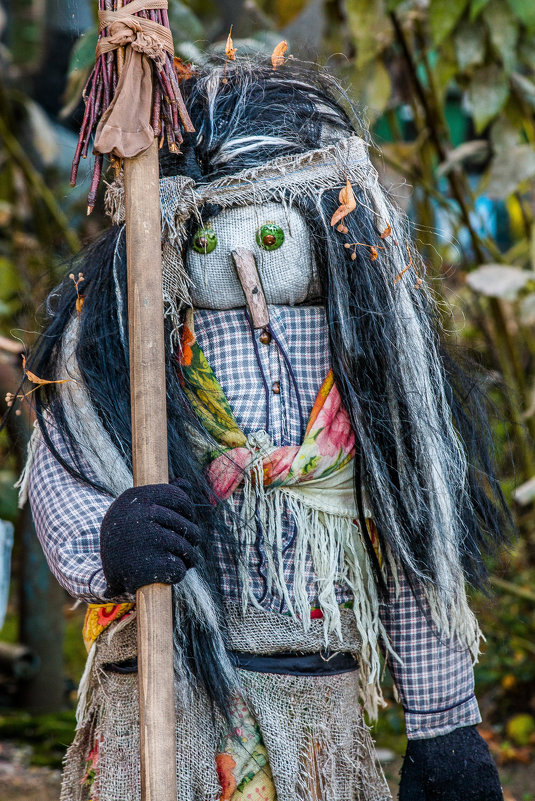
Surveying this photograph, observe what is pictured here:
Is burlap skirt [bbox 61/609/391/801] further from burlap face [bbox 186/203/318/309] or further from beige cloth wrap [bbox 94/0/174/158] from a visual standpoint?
beige cloth wrap [bbox 94/0/174/158]

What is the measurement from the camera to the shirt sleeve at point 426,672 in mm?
1276

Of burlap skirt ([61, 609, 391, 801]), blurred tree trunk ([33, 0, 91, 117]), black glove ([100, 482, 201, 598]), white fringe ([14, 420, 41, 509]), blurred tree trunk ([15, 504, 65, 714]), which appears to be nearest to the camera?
black glove ([100, 482, 201, 598])

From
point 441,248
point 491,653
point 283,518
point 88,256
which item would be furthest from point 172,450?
point 441,248

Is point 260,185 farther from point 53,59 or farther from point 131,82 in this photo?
point 53,59

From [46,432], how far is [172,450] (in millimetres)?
190

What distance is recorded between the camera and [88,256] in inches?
53.8

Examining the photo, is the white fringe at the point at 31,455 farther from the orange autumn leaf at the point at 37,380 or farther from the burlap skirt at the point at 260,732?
the burlap skirt at the point at 260,732

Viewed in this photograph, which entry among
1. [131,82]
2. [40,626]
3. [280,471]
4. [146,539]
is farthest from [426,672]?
[40,626]

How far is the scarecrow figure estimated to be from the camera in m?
1.21

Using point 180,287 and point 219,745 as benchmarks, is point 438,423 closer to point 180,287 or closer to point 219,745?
point 180,287

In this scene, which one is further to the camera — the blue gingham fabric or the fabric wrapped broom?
the blue gingham fabric

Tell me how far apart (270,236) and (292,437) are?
286 millimetres

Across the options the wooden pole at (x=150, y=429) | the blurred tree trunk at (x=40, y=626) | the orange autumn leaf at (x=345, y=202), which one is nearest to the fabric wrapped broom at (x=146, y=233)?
the wooden pole at (x=150, y=429)

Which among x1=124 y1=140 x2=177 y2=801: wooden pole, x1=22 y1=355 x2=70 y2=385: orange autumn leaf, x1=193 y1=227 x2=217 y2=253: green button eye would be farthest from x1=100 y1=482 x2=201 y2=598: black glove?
x1=193 y1=227 x2=217 y2=253: green button eye
